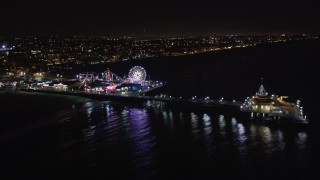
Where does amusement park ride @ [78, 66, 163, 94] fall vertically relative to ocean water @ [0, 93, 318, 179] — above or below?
above

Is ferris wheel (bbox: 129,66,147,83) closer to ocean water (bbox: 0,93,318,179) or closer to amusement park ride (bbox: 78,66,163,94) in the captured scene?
amusement park ride (bbox: 78,66,163,94)

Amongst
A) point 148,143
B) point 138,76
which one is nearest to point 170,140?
point 148,143

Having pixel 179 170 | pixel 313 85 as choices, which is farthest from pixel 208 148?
pixel 313 85

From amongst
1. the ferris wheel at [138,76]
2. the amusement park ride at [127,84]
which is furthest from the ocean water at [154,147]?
the ferris wheel at [138,76]

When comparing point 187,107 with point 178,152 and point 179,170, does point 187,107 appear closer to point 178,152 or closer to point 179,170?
point 178,152

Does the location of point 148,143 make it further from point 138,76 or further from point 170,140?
point 138,76

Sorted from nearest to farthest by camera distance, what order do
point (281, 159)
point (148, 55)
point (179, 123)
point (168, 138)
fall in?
point (281, 159)
point (168, 138)
point (179, 123)
point (148, 55)

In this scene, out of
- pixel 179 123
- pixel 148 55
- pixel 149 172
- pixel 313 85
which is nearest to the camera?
pixel 149 172

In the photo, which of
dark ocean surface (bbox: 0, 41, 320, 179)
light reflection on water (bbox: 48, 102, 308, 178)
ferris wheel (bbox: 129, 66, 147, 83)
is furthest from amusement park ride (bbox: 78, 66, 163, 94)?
light reflection on water (bbox: 48, 102, 308, 178)

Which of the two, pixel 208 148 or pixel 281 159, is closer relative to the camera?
pixel 281 159
